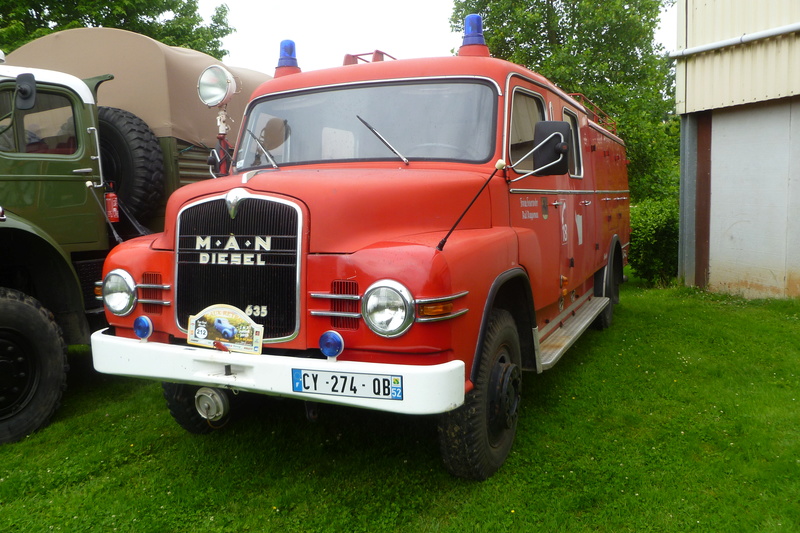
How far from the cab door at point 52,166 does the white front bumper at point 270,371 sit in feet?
5.97

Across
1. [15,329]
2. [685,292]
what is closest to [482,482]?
[15,329]

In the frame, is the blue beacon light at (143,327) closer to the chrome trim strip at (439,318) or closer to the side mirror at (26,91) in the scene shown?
the chrome trim strip at (439,318)

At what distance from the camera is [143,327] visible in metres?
3.38

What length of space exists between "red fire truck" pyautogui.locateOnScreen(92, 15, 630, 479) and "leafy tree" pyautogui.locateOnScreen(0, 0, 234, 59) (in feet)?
37.5

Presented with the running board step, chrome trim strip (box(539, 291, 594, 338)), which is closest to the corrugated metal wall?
the running board step

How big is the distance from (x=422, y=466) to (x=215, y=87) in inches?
129

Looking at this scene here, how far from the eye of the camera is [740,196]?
28.6 ft

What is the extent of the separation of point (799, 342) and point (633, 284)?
4787mm

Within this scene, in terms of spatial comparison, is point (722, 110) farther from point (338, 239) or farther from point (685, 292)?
point (338, 239)

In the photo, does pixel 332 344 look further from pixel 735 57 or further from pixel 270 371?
pixel 735 57

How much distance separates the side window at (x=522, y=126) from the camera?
4.10 m

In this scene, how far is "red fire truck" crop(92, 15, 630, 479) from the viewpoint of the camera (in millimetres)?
2850

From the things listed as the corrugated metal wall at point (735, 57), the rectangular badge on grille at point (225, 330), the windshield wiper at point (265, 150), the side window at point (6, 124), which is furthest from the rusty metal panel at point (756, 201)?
the side window at point (6, 124)

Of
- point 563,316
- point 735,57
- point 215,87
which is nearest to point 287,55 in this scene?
point 215,87
